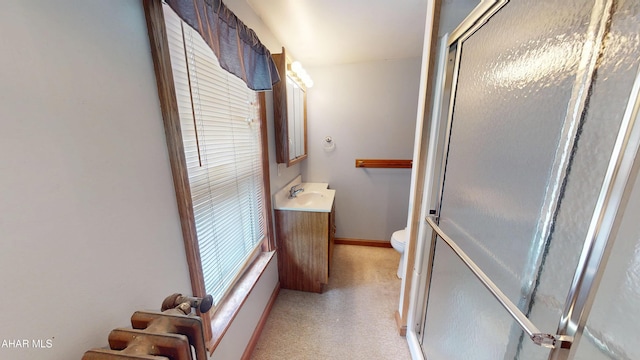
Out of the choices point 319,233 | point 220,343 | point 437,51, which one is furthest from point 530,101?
point 220,343

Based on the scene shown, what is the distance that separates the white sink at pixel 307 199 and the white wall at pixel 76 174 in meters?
1.14

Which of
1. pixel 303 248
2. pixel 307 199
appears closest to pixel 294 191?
pixel 307 199

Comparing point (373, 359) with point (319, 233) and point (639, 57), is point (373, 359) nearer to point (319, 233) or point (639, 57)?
point (319, 233)

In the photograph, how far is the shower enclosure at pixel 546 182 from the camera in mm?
404

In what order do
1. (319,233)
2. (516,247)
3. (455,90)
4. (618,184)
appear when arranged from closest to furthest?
(618,184) → (516,247) → (455,90) → (319,233)

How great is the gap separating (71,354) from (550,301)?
1.20 m

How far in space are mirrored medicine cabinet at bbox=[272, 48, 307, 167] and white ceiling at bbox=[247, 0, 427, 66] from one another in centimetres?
23

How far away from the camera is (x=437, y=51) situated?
1.12 m

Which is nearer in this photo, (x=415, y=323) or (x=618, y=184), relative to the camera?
(x=618, y=184)

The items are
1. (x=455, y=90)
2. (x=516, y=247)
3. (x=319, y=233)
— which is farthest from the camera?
(x=319, y=233)

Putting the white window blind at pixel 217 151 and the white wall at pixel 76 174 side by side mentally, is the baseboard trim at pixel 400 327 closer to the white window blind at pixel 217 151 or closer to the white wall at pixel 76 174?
the white window blind at pixel 217 151

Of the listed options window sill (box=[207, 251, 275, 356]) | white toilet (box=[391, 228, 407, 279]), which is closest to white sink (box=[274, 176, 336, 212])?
window sill (box=[207, 251, 275, 356])
